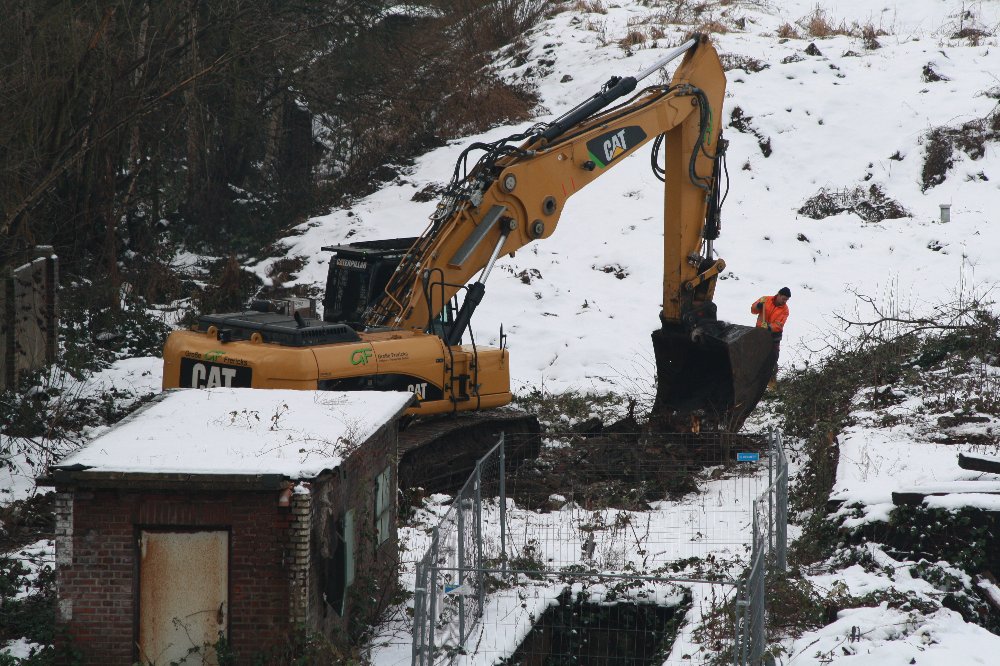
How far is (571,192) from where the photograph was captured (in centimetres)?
1365

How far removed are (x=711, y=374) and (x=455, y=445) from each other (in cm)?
342

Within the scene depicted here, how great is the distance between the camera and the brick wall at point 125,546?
7.80m

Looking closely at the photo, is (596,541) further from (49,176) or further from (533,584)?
(49,176)

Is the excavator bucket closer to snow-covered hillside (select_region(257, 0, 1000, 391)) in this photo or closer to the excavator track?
the excavator track

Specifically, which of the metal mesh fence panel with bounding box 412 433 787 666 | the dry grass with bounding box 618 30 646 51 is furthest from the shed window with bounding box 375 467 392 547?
the dry grass with bounding box 618 30 646 51

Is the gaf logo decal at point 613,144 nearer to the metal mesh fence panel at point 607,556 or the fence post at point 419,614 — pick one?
the metal mesh fence panel at point 607,556

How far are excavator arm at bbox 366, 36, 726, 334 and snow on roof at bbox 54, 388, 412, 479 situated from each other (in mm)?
3035

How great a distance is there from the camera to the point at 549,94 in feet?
89.1

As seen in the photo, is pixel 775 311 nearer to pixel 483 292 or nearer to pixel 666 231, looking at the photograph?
pixel 666 231

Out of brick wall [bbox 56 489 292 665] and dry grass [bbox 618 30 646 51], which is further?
dry grass [bbox 618 30 646 51]

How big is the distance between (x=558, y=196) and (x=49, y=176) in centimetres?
592

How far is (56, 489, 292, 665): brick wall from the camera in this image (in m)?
7.80

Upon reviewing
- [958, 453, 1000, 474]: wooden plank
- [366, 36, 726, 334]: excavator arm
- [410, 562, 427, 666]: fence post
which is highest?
[366, 36, 726, 334]: excavator arm

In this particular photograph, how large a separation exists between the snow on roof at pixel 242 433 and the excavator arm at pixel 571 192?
120 inches
